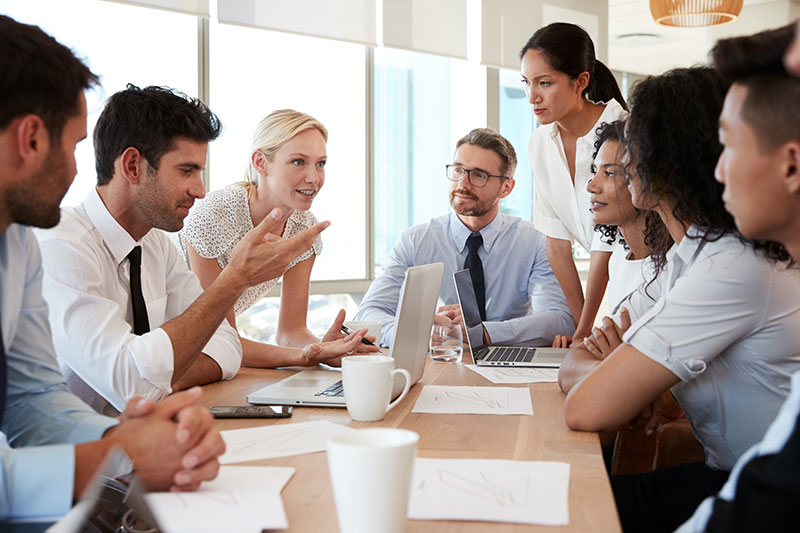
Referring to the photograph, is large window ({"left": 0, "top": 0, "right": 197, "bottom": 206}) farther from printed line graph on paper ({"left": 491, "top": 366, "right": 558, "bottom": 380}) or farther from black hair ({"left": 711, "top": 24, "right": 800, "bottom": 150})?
black hair ({"left": 711, "top": 24, "right": 800, "bottom": 150})

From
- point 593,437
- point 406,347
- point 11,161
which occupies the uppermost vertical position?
point 11,161

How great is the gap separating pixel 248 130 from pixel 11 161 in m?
3.34

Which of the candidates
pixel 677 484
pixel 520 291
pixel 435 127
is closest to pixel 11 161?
pixel 677 484

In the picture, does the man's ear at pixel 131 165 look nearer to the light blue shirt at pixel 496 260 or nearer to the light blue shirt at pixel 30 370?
the light blue shirt at pixel 30 370

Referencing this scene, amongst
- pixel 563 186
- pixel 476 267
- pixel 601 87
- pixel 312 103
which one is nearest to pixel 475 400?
pixel 476 267

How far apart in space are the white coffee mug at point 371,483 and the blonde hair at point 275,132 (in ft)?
6.93

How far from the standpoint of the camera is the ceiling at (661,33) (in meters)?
6.59

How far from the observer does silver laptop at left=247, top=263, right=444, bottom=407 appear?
1.50 meters

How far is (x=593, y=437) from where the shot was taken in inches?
51.3

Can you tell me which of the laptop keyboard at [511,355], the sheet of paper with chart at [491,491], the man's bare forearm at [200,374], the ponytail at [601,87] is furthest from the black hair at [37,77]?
the ponytail at [601,87]

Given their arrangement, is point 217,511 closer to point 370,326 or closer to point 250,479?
point 250,479

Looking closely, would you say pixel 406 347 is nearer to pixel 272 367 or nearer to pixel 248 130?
pixel 272 367

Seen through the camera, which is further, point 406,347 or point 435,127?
point 435,127

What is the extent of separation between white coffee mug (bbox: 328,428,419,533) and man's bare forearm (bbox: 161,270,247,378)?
866 millimetres
